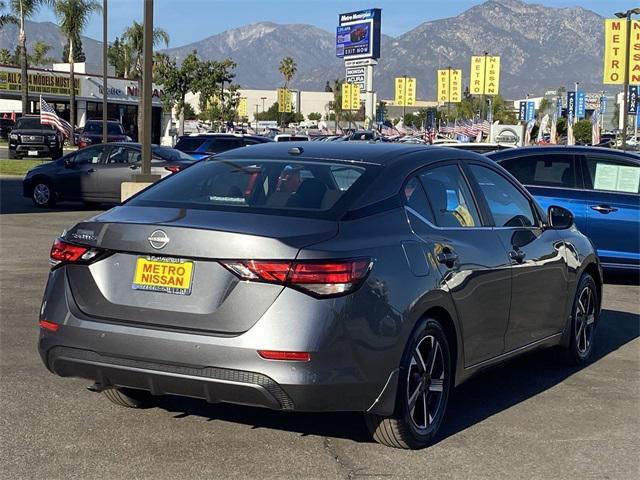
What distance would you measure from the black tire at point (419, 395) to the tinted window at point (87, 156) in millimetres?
16345

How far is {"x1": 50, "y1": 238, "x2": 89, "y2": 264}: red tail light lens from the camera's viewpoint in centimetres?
485

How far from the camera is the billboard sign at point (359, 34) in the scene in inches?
4016

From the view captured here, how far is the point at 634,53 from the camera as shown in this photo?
32.9m

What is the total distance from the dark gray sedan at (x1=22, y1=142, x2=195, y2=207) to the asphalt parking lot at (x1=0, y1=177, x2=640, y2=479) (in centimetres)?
1327

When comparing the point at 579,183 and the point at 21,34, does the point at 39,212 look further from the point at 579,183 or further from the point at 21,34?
the point at 21,34

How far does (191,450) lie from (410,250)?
5.13 feet

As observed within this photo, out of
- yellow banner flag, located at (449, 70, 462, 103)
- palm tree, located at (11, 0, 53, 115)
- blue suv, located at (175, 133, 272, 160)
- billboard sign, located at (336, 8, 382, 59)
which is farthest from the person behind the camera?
billboard sign, located at (336, 8, 382, 59)

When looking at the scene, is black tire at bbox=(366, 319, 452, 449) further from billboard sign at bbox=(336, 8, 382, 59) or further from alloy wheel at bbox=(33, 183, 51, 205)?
billboard sign at bbox=(336, 8, 382, 59)

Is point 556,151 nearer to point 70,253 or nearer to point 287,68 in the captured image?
point 70,253

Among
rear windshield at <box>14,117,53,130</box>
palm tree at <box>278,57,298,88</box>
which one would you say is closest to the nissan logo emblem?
rear windshield at <box>14,117,53,130</box>

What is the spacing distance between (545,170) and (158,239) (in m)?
8.26

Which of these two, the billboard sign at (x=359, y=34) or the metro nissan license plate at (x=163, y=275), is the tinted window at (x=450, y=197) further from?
the billboard sign at (x=359, y=34)

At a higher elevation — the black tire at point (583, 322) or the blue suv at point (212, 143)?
the blue suv at point (212, 143)

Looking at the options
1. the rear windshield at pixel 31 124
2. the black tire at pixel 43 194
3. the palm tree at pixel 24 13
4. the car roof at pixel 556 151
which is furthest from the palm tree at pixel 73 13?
the car roof at pixel 556 151
